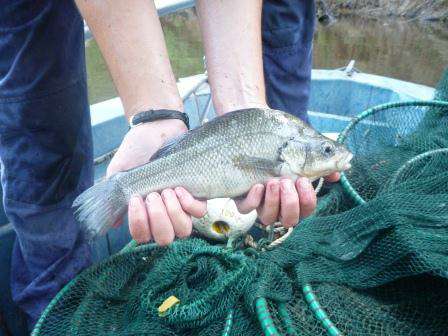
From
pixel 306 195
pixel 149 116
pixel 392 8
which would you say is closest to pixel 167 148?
pixel 149 116

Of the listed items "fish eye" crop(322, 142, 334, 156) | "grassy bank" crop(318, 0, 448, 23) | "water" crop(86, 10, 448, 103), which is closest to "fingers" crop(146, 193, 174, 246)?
"fish eye" crop(322, 142, 334, 156)

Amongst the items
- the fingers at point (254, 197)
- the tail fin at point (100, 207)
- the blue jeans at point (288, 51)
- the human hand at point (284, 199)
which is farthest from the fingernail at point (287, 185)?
the blue jeans at point (288, 51)

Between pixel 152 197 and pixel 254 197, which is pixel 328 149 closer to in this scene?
pixel 254 197

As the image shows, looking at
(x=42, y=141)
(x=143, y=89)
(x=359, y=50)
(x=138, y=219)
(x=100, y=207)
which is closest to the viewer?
(x=138, y=219)

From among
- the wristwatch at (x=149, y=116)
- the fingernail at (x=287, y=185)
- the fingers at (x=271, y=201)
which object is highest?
the wristwatch at (x=149, y=116)

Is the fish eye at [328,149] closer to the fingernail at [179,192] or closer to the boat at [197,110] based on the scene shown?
the fingernail at [179,192]
